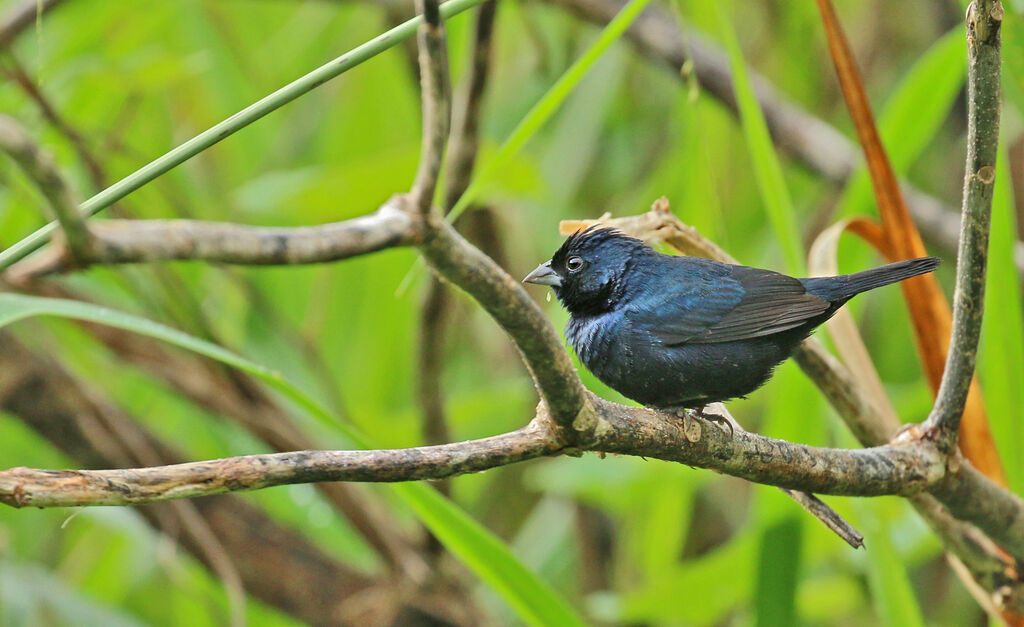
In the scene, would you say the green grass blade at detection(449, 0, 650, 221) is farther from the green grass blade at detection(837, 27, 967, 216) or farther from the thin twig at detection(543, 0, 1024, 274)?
the thin twig at detection(543, 0, 1024, 274)

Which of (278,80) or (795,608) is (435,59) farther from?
(278,80)

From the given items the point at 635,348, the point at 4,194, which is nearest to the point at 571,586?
the point at 635,348

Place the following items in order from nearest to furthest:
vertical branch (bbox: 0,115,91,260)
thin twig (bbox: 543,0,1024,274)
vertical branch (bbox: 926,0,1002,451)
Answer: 1. vertical branch (bbox: 0,115,91,260)
2. vertical branch (bbox: 926,0,1002,451)
3. thin twig (bbox: 543,0,1024,274)

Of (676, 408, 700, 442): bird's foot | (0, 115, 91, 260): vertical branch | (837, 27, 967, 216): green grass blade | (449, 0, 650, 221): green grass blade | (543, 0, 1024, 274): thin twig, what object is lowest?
(0, 115, 91, 260): vertical branch

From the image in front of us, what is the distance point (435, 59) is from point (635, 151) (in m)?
4.39

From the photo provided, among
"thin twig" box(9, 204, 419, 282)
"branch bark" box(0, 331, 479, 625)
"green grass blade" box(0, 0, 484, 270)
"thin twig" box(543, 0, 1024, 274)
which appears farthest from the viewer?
"thin twig" box(543, 0, 1024, 274)

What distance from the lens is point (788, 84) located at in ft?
17.7

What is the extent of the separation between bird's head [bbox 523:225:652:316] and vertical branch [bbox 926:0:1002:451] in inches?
36.0

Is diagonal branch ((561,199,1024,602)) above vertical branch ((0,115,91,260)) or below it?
above

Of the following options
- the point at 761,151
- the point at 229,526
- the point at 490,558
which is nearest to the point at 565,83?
the point at 761,151

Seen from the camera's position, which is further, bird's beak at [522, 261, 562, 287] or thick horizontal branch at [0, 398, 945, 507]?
bird's beak at [522, 261, 562, 287]

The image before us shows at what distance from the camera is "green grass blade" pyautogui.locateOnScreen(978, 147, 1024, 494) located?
2383 mm

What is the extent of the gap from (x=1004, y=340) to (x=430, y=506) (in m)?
1.46

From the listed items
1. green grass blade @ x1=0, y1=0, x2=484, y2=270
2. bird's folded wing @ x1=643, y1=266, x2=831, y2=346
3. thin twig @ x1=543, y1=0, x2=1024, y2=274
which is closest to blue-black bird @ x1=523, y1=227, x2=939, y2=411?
bird's folded wing @ x1=643, y1=266, x2=831, y2=346
